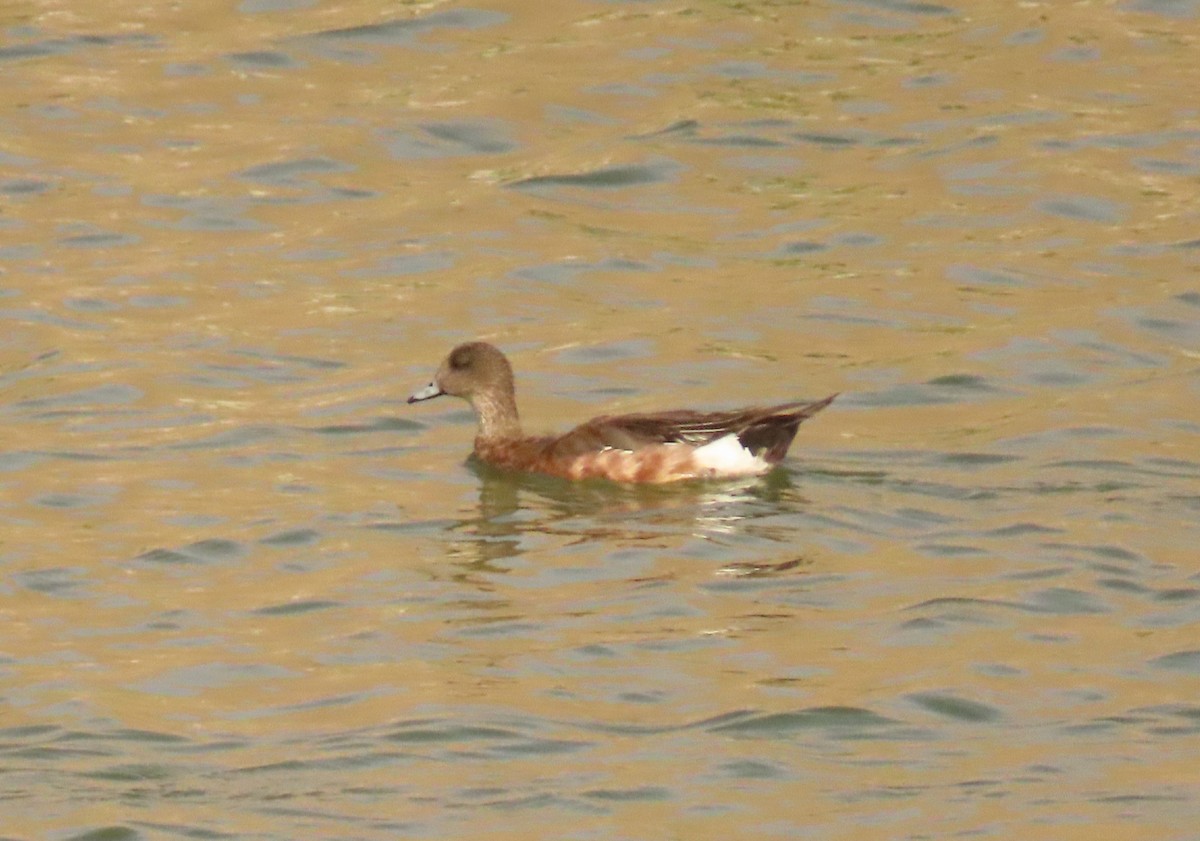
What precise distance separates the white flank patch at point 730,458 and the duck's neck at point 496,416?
113 centimetres

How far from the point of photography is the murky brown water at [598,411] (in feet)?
24.9

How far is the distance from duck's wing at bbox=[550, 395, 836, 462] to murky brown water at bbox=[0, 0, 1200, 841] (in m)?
0.19

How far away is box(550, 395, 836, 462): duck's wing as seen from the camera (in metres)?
11.4

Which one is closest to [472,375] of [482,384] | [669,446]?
[482,384]

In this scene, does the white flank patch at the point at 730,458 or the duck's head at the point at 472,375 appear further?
the duck's head at the point at 472,375

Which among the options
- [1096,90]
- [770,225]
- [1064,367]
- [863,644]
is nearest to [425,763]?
[863,644]

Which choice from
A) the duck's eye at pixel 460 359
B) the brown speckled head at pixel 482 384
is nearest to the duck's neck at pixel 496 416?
the brown speckled head at pixel 482 384

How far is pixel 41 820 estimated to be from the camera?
23.0ft

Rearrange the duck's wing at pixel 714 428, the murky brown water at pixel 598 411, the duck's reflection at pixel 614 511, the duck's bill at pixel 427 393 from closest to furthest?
the murky brown water at pixel 598 411
the duck's reflection at pixel 614 511
the duck's wing at pixel 714 428
the duck's bill at pixel 427 393

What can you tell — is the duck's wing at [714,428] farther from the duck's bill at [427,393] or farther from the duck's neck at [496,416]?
the duck's bill at [427,393]

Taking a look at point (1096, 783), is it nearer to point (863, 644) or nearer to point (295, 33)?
point (863, 644)

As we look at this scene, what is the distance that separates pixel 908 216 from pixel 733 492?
4.55m

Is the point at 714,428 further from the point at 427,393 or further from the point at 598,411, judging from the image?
the point at 427,393

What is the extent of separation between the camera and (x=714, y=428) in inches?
449
